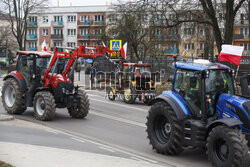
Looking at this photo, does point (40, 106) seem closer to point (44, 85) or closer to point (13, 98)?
point (44, 85)

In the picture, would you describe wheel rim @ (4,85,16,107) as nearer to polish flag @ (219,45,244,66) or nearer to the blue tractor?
the blue tractor

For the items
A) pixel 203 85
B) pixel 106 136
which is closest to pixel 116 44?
pixel 106 136

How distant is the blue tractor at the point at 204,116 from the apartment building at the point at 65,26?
7645 cm

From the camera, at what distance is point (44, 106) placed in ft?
44.5

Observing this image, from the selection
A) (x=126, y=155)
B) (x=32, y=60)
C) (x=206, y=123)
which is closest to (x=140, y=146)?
(x=126, y=155)

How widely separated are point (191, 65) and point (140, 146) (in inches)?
108

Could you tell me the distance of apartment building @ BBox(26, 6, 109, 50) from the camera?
280 feet

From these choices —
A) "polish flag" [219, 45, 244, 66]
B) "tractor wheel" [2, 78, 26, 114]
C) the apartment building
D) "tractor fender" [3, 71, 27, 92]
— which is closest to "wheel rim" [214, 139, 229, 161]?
"polish flag" [219, 45, 244, 66]

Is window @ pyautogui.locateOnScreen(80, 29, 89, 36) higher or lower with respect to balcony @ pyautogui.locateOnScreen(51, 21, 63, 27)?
lower

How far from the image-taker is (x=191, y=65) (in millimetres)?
A: 8547

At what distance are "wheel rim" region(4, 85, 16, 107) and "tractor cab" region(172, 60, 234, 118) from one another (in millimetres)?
8867

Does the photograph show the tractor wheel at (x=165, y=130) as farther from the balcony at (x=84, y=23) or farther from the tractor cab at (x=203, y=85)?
the balcony at (x=84, y=23)

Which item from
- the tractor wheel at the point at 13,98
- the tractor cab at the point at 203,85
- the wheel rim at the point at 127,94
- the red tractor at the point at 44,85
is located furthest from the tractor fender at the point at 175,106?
the wheel rim at the point at 127,94

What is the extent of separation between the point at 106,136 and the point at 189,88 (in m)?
3.74
